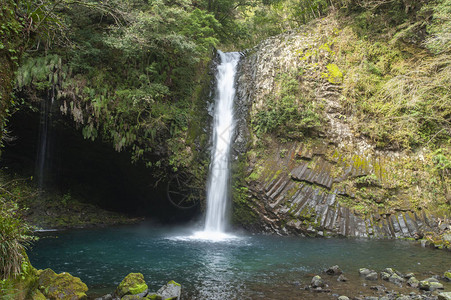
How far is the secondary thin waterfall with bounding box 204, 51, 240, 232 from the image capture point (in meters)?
12.5

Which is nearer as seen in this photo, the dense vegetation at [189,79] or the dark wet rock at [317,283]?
the dark wet rock at [317,283]

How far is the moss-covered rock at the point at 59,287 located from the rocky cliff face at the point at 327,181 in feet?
25.0

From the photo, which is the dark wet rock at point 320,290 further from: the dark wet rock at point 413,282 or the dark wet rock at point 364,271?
the dark wet rock at point 413,282

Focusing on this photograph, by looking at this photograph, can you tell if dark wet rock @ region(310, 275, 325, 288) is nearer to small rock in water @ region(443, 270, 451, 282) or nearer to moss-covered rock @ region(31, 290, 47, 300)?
small rock in water @ region(443, 270, 451, 282)

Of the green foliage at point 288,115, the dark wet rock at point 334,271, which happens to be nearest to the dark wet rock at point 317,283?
the dark wet rock at point 334,271

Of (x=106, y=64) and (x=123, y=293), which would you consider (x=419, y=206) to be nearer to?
(x=123, y=293)

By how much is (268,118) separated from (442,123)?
22.9 feet

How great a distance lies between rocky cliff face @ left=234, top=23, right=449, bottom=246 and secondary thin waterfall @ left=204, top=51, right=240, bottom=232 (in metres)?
0.66

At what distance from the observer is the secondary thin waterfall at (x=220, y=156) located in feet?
40.9

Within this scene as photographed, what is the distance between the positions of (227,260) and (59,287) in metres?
4.20

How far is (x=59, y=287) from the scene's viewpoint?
5.08m

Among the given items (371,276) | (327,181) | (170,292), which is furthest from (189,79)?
(371,276)

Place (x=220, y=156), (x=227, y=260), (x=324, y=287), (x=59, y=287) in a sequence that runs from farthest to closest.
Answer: (x=220, y=156), (x=227, y=260), (x=324, y=287), (x=59, y=287)

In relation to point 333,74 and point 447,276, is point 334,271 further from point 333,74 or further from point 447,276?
point 333,74
